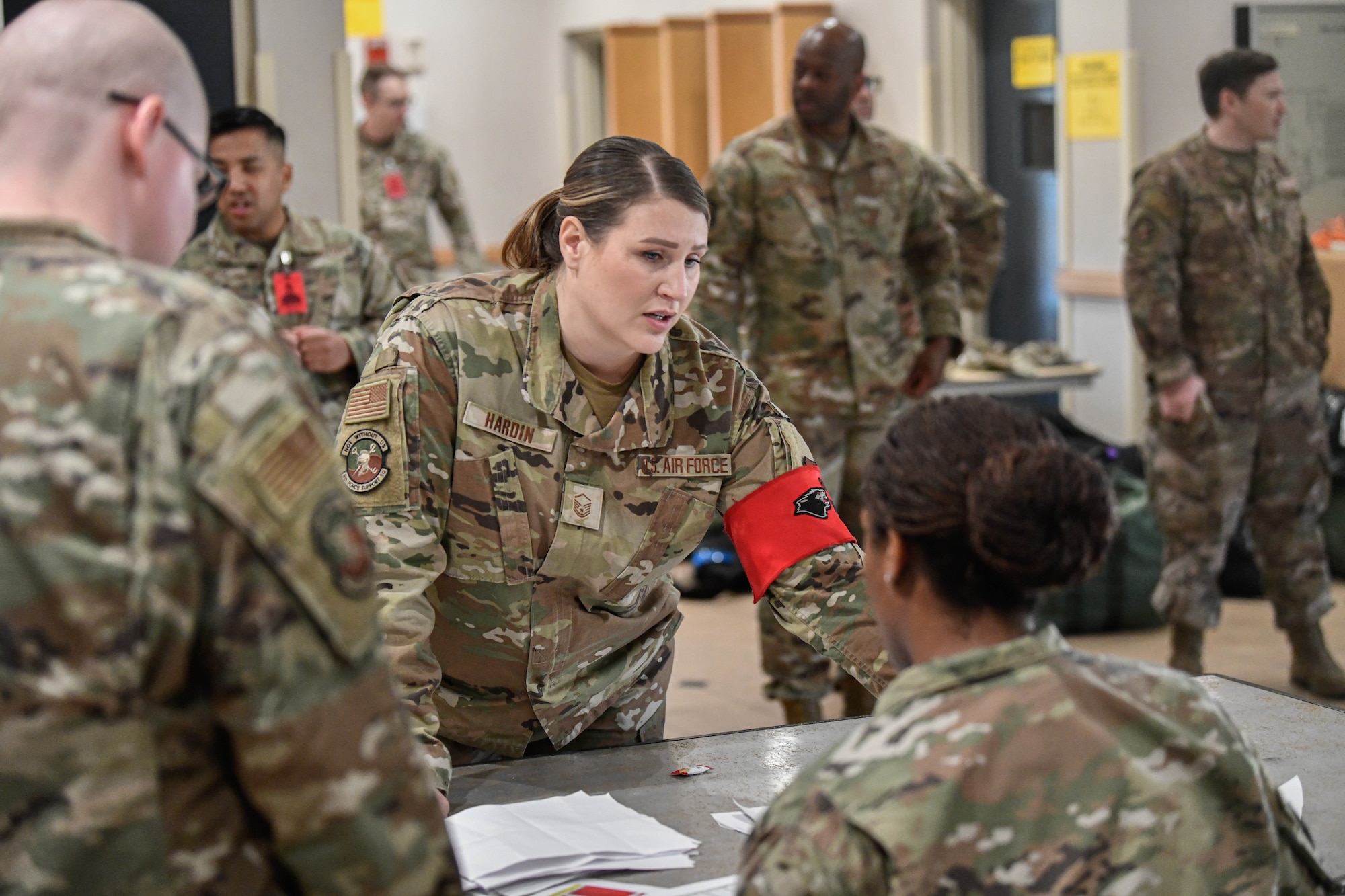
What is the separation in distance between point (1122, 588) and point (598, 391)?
334 cm

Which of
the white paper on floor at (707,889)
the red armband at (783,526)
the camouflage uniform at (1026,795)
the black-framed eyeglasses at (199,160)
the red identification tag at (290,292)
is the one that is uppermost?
the black-framed eyeglasses at (199,160)

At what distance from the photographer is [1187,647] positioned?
14.0ft

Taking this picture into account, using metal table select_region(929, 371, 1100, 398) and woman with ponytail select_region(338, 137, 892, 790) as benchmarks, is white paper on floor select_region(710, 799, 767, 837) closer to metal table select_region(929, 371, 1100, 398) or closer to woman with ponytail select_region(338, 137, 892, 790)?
woman with ponytail select_region(338, 137, 892, 790)

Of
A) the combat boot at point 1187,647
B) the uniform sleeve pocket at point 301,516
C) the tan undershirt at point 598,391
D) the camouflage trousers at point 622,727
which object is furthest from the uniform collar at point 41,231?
the combat boot at point 1187,647

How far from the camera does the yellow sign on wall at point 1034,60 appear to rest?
22.4 feet

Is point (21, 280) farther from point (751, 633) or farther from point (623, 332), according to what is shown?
point (751, 633)

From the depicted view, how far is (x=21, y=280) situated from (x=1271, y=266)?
3.87 metres

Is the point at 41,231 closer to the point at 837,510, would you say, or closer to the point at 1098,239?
the point at 837,510

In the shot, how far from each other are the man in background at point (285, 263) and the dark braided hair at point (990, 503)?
7.92 feet

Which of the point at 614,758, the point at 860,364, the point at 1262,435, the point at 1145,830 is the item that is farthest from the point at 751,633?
the point at 1145,830

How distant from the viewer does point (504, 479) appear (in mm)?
1973

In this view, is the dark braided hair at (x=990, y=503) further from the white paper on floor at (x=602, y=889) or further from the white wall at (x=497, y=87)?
the white wall at (x=497, y=87)

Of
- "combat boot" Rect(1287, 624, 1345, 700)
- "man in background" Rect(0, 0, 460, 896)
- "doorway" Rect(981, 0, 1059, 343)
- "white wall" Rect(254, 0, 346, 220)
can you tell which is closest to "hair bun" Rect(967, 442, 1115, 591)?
"man in background" Rect(0, 0, 460, 896)

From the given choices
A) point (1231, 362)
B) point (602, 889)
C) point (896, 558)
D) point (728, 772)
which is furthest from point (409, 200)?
point (896, 558)
